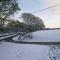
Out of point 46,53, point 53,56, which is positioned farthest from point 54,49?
point 53,56

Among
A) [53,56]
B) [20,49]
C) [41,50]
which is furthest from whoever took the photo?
[20,49]

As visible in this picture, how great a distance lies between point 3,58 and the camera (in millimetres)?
3395

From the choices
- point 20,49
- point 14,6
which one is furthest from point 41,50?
point 14,6

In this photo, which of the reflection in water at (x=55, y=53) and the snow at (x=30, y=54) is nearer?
the reflection in water at (x=55, y=53)

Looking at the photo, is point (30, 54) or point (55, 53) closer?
point (55, 53)

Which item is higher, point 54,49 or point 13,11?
point 13,11

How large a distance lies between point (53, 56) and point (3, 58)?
3.35 ft

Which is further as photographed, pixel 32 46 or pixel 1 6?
pixel 1 6

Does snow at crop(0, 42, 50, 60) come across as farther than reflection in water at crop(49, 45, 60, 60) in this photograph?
Yes

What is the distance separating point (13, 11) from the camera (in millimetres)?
12039

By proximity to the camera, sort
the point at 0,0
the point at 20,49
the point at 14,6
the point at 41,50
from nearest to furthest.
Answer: the point at 41,50 < the point at 20,49 < the point at 0,0 < the point at 14,6

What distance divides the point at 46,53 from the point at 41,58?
0.80 feet

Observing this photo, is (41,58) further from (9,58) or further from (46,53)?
(9,58)

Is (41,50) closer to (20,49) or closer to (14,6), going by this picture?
(20,49)
